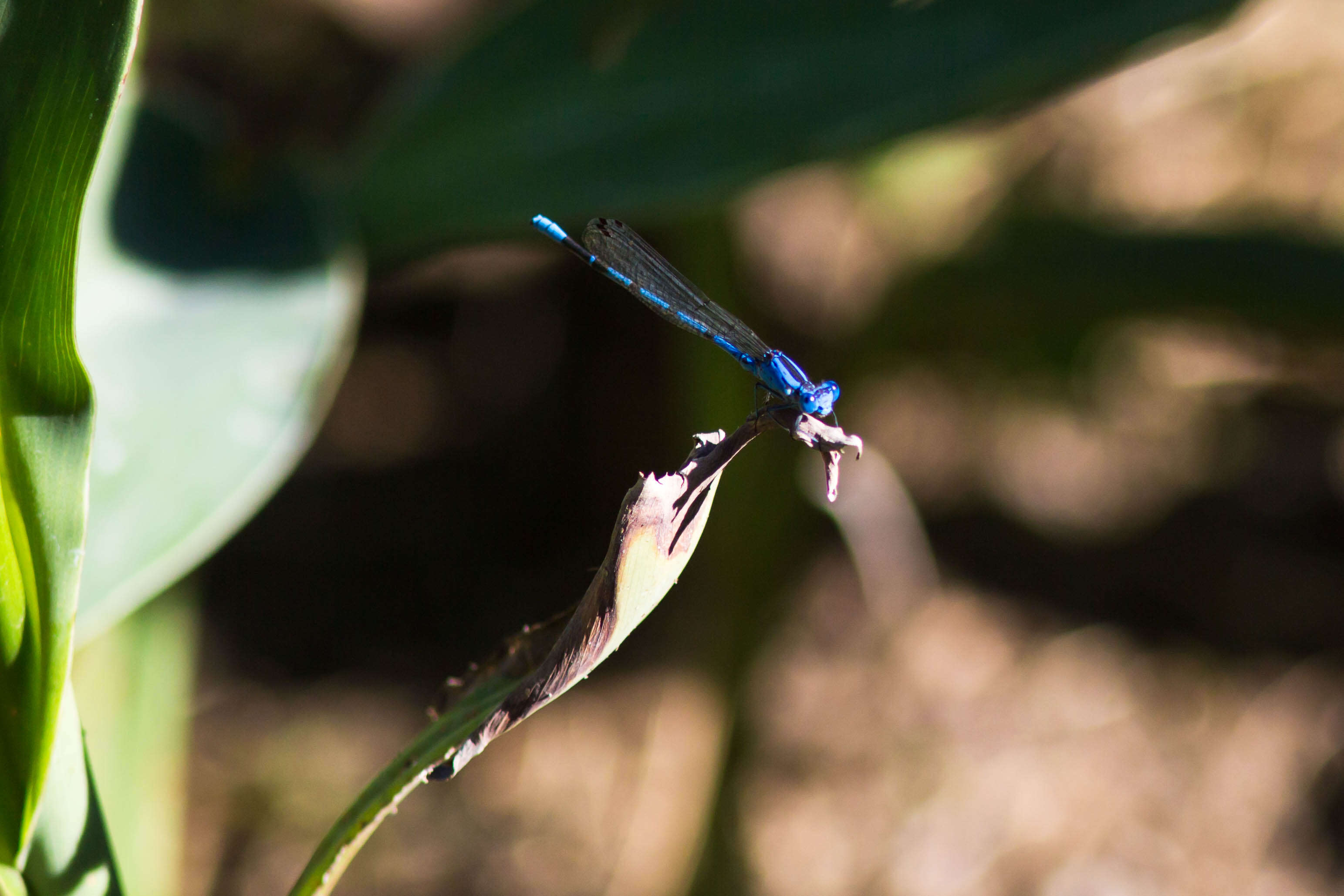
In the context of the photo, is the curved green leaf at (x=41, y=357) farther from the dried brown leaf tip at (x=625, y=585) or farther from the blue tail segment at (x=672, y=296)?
the blue tail segment at (x=672, y=296)

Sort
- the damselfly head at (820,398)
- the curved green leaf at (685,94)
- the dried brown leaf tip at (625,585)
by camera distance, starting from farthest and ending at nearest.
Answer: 1. the curved green leaf at (685,94)
2. the damselfly head at (820,398)
3. the dried brown leaf tip at (625,585)

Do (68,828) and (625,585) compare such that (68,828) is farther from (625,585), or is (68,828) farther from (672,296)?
(672,296)

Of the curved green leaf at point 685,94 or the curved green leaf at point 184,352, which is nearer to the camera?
the curved green leaf at point 184,352

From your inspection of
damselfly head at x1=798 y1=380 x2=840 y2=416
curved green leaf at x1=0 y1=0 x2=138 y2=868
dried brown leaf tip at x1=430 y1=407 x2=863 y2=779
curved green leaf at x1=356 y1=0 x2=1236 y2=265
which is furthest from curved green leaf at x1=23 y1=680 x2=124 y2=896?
curved green leaf at x1=356 y1=0 x2=1236 y2=265

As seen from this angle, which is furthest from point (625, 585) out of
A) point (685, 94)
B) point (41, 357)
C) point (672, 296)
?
point (685, 94)

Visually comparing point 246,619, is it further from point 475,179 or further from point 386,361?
point 475,179

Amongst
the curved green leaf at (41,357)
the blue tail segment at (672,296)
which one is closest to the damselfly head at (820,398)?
the blue tail segment at (672,296)
